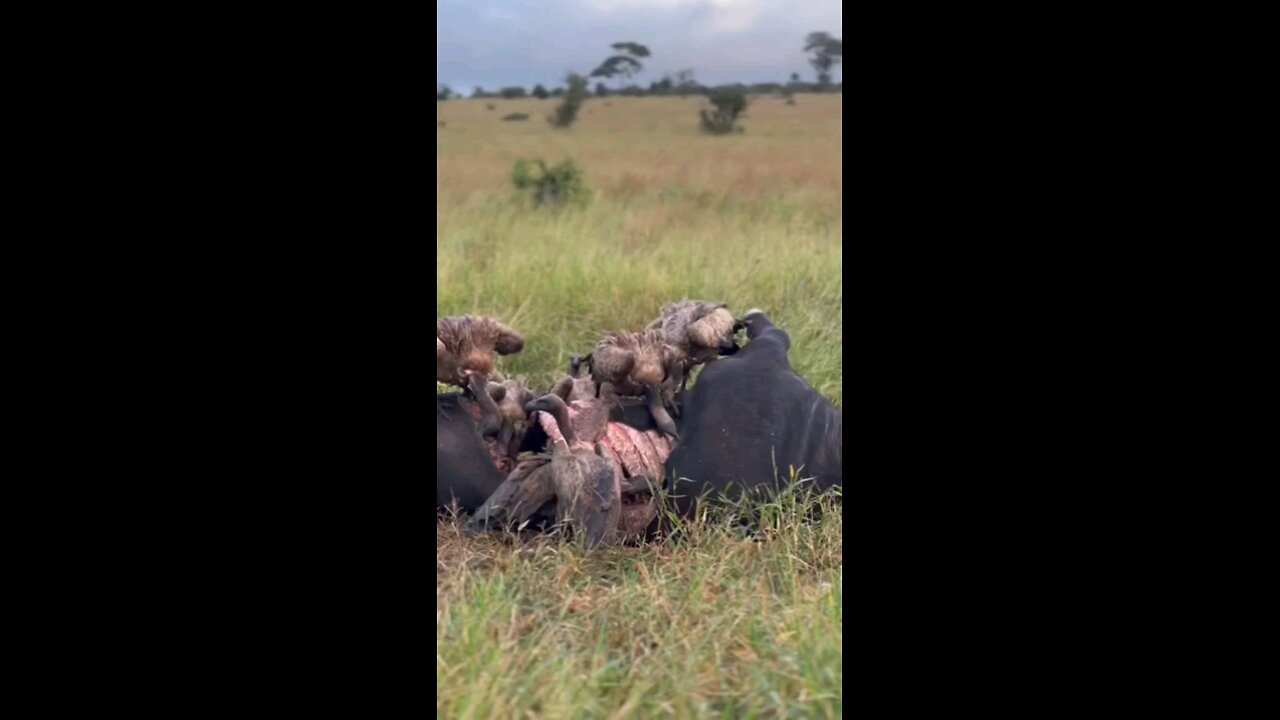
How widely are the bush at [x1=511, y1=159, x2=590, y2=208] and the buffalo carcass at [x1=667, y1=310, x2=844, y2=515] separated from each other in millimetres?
7208

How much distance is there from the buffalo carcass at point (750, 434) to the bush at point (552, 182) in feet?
23.6

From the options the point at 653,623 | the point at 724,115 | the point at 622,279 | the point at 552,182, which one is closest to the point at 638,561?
the point at 653,623

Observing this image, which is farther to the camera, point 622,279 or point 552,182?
point 552,182

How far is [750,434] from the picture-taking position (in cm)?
254

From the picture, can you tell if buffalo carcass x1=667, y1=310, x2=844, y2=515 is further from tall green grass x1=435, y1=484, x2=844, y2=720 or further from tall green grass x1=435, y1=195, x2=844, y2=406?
tall green grass x1=435, y1=195, x2=844, y2=406

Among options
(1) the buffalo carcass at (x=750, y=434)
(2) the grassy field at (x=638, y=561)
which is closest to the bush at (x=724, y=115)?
(2) the grassy field at (x=638, y=561)

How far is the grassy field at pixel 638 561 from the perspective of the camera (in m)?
1.54

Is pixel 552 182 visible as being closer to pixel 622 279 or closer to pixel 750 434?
pixel 622 279

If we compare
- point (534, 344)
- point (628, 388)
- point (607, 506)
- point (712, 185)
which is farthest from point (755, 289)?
point (712, 185)

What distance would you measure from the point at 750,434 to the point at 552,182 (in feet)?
25.3

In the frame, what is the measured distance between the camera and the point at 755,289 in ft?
17.2

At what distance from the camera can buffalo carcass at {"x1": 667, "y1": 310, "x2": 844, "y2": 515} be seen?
2488mm

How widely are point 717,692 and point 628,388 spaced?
1.18m

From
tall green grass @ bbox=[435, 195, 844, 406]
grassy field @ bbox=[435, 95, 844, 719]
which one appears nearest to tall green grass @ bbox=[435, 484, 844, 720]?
grassy field @ bbox=[435, 95, 844, 719]
